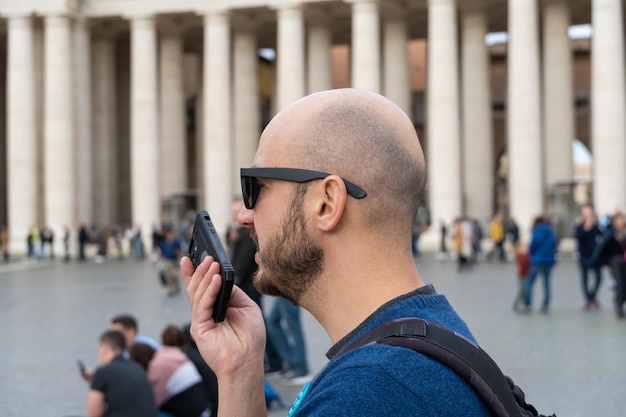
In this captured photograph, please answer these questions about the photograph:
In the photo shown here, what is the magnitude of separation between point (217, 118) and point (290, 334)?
34.5 metres

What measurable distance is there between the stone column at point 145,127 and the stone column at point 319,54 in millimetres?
7375

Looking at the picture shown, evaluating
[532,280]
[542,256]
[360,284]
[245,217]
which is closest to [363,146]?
[360,284]

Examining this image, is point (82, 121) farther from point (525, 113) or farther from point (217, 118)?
point (525, 113)

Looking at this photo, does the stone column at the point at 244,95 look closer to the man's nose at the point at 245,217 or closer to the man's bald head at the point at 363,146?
the man's nose at the point at 245,217

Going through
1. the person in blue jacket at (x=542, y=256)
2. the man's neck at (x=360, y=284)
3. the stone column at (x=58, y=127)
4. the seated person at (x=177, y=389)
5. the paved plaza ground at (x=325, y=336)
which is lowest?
the paved plaza ground at (x=325, y=336)

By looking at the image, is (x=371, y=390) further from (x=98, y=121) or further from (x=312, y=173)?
(x=98, y=121)

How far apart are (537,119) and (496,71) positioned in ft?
50.2

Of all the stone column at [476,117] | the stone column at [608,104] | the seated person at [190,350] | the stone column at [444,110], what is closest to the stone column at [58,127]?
the stone column at [444,110]

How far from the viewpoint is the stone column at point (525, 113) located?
1544 inches

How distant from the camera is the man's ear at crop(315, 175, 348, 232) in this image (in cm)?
177

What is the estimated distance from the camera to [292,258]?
1.88 meters

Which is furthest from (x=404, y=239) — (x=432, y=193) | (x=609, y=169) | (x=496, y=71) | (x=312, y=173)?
(x=496, y=71)

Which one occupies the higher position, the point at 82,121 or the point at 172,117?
the point at 172,117

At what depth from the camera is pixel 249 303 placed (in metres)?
2.16
